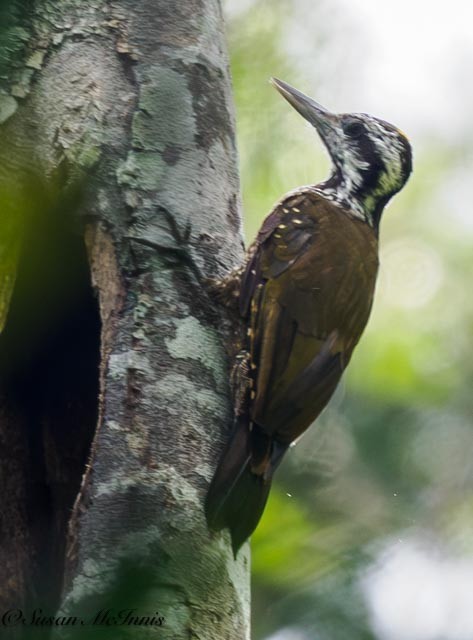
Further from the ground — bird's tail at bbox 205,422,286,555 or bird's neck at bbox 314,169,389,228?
bird's neck at bbox 314,169,389,228

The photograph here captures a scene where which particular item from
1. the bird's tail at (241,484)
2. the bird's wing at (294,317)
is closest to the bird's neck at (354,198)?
the bird's wing at (294,317)

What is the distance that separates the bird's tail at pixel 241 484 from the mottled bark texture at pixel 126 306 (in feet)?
0.13

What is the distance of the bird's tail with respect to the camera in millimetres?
2877

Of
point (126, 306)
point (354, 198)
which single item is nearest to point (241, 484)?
point (126, 306)

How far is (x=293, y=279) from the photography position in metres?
3.55

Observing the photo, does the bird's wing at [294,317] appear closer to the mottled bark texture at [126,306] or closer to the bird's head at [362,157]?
the mottled bark texture at [126,306]

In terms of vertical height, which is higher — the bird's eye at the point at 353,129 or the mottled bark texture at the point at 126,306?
the bird's eye at the point at 353,129

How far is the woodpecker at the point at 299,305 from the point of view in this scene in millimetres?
3010

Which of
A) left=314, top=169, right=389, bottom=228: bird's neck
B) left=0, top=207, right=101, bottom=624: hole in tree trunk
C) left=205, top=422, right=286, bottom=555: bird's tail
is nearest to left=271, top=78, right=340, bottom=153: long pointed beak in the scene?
left=314, top=169, right=389, bottom=228: bird's neck

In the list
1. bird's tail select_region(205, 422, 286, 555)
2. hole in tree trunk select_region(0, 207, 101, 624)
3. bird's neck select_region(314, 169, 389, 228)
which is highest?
bird's neck select_region(314, 169, 389, 228)

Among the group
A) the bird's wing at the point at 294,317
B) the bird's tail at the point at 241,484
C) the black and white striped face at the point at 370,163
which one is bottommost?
the bird's tail at the point at 241,484

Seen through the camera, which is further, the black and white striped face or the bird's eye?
the bird's eye

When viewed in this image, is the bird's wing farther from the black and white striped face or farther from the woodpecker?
the black and white striped face

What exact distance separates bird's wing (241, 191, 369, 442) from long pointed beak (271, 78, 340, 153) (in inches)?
29.8
